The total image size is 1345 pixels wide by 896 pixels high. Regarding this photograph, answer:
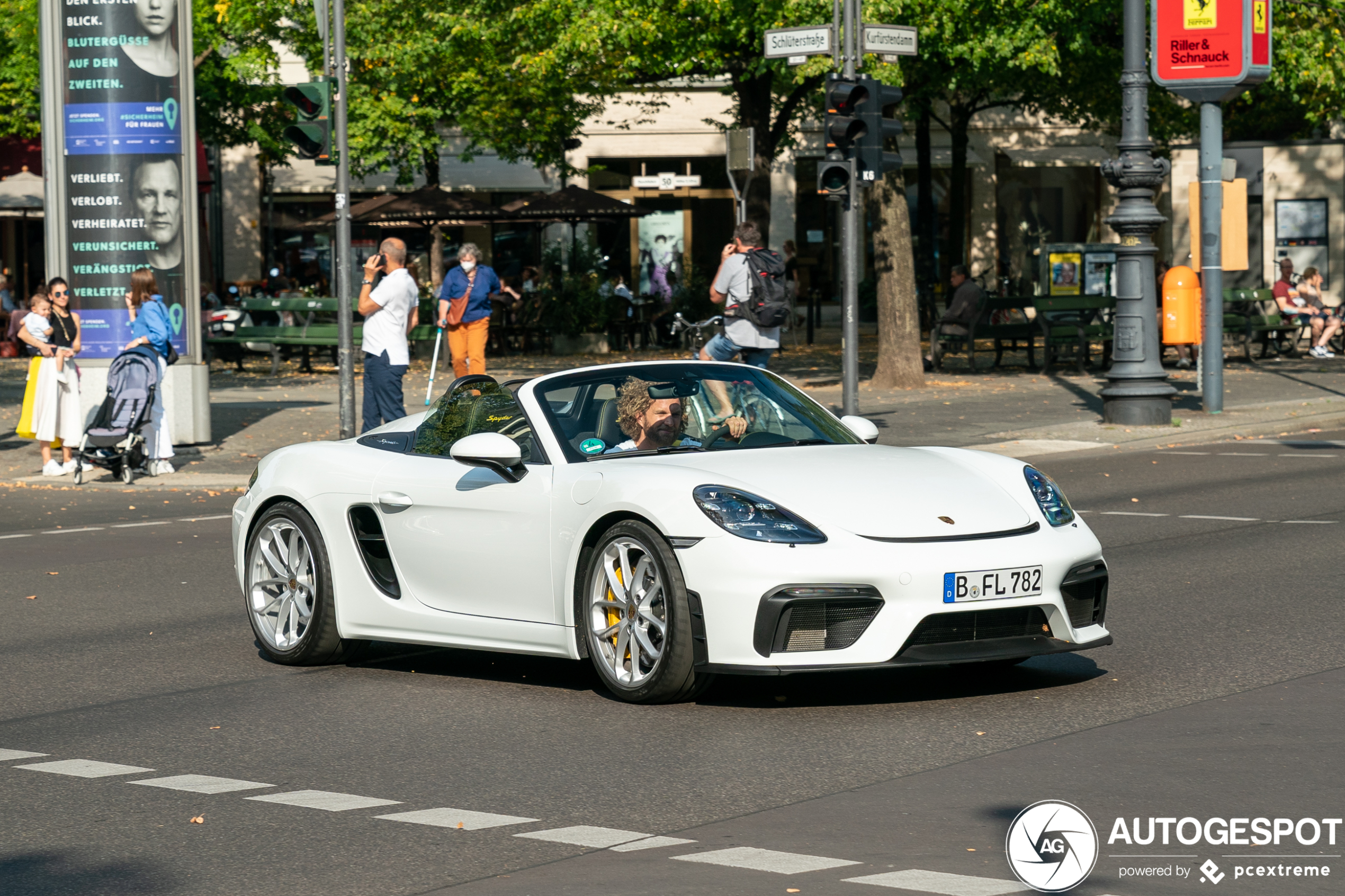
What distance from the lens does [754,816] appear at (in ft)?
18.1

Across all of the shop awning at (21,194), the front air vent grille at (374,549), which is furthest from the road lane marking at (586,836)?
the shop awning at (21,194)

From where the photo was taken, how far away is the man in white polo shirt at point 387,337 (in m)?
17.3

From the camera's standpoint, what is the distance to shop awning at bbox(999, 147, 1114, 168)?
48188 millimetres

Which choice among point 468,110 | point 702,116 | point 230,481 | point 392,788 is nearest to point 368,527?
point 392,788

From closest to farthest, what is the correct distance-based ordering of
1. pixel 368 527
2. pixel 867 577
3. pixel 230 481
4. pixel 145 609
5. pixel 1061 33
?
pixel 867 577 < pixel 368 527 < pixel 145 609 < pixel 230 481 < pixel 1061 33

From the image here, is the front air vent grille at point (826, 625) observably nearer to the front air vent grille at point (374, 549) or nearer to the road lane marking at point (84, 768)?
the front air vent grille at point (374, 549)

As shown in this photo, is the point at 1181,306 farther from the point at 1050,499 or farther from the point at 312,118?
the point at 1050,499

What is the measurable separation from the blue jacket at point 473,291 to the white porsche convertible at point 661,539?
41.7 feet

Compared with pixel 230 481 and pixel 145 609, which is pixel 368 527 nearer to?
pixel 145 609

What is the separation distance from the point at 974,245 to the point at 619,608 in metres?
43.6

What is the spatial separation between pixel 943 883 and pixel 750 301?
44.4ft

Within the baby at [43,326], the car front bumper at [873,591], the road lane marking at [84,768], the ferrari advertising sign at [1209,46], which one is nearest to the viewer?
the road lane marking at [84,768]

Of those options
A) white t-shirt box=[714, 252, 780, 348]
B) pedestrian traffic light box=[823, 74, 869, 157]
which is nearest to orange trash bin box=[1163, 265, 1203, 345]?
white t-shirt box=[714, 252, 780, 348]

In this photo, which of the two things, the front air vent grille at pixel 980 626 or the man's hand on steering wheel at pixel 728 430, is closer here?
the front air vent grille at pixel 980 626
